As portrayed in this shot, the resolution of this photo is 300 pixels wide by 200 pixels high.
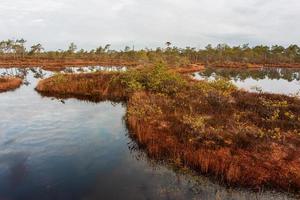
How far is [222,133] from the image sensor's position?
1777 centimetres

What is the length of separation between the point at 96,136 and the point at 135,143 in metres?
3.34

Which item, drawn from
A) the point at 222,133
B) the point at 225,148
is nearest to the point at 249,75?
the point at 222,133

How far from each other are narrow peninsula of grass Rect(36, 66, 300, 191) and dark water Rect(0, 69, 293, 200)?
0.87m

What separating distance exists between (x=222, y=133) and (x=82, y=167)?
8.03 m

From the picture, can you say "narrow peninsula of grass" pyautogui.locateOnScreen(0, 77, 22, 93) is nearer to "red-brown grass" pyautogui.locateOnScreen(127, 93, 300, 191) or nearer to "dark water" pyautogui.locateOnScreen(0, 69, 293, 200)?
"dark water" pyautogui.locateOnScreen(0, 69, 293, 200)

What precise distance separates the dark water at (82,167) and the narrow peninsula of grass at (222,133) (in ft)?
2.87

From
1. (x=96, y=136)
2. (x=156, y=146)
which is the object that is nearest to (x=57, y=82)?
(x=96, y=136)

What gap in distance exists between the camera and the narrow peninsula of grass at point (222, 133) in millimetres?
14141

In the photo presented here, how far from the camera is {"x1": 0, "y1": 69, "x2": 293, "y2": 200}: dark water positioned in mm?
12961

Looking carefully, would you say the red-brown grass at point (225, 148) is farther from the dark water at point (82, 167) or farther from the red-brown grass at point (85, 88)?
the red-brown grass at point (85, 88)

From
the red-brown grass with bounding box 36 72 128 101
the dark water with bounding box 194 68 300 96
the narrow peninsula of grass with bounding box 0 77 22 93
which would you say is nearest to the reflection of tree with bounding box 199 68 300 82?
the dark water with bounding box 194 68 300 96

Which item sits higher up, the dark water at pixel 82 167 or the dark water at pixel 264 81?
the dark water at pixel 264 81

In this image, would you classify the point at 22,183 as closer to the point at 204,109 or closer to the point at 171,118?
the point at 171,118

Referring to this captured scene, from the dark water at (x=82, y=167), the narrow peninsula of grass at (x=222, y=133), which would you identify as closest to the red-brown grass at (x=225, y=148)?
the narrow peninsula of grass at (x=222, y=133)
